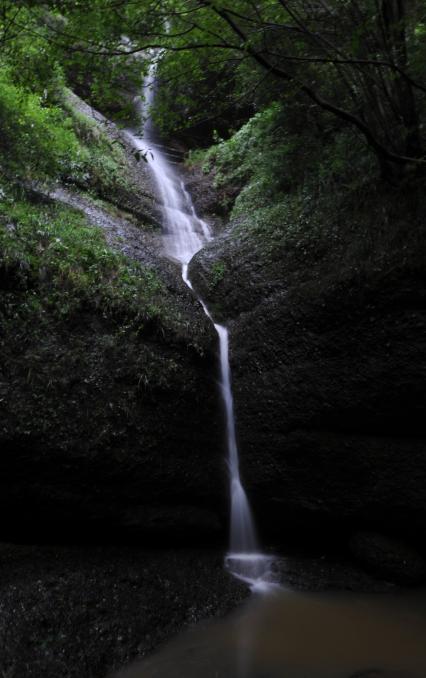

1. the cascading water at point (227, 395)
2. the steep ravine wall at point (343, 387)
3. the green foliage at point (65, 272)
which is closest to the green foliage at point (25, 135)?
the green foliage at point (65, 272)

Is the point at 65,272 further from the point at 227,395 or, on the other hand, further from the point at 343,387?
the point at 343,387

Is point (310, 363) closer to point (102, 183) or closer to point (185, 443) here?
point (185, 443)

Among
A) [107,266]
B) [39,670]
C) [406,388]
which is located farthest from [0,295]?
[406,388]

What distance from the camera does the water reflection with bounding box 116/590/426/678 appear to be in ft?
13.9

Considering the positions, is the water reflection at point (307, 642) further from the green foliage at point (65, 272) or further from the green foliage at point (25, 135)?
the green foliage at point (25, 135)

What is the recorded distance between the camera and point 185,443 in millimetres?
6395

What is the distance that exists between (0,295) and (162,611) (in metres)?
3.83

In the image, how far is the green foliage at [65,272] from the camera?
5.84 metres

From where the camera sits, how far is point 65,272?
245 inches

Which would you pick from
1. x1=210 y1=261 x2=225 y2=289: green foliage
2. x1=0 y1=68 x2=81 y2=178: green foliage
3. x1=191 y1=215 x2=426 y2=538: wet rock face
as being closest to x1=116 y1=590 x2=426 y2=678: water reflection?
x1=191 y1=215 x2=426 y2=538: wet rock face

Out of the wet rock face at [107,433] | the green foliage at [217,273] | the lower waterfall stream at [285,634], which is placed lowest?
the lower waterfall stream at [285,634]

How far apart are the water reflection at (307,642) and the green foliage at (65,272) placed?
3696 mm

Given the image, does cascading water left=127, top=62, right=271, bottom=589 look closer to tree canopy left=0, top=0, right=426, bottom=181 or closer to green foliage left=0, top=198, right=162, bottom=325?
tree canopy left=0, top=0, right=426, bottom=181

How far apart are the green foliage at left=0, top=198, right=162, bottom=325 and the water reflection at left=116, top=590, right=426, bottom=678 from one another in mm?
3696
